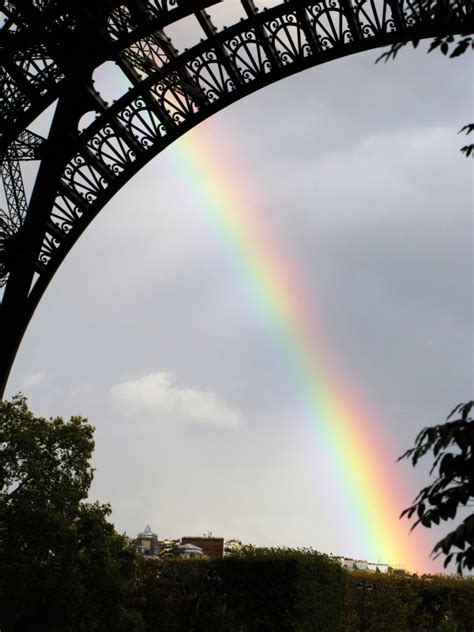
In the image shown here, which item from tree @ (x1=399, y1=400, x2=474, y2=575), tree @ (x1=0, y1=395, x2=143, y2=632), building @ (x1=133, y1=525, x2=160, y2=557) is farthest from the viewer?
building @ (x1=133, y1=525, x2=160, y2=557)

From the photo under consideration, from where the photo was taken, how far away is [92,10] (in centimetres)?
1494

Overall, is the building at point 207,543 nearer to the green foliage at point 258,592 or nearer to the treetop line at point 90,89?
the green foliage at point 258,592

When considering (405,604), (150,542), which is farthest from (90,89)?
(150,542)

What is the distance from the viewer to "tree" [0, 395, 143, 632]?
72.4 ft

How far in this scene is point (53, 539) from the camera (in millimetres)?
22156

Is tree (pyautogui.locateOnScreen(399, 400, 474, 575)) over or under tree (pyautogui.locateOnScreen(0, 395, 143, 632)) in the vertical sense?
under

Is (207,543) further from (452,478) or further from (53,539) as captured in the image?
(452,478)

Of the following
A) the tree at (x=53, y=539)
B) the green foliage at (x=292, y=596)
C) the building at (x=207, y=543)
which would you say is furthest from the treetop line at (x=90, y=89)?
the building at (x=207, y=543)

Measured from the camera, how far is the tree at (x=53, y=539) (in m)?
22.1

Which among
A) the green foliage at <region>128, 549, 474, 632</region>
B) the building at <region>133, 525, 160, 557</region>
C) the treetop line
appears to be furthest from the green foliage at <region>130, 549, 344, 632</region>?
the building at <region>133, 525, 160, 557</region>

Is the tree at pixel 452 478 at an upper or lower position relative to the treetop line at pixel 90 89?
lower

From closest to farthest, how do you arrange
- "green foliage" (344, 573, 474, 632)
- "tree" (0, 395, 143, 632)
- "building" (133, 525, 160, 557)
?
"tree" (0, 395, 143, 632) → "green foliage" (344, 573, 474, 632) → "building" (133, 525, 160, 557)

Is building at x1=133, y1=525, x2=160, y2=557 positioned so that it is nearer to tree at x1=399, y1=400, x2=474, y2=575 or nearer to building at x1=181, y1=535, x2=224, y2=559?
building at x1=181, y1=535, x2=224, y2=559

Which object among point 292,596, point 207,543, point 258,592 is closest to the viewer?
point 292,596
